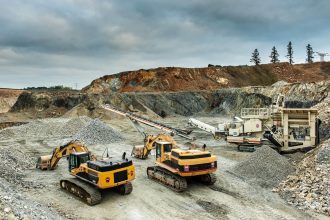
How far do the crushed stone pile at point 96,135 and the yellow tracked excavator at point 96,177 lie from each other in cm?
1311

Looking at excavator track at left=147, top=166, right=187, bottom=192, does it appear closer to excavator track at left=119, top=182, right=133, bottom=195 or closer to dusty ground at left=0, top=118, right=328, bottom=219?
dusty ground at left=0, top=118, right=328, bottom=219

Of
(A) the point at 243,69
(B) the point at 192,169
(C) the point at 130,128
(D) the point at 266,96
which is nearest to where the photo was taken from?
(B) the point at 192,169

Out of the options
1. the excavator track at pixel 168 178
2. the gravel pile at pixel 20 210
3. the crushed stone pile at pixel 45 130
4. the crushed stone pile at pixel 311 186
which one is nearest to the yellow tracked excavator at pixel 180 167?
the excavator track at pixel 168 178

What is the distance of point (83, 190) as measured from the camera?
13.4 metres

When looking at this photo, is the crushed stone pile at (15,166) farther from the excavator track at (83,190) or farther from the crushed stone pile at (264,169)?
the crushed stone pile at (264,169)

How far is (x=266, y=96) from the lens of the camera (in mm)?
52812

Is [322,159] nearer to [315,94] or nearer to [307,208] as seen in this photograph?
[307,208]

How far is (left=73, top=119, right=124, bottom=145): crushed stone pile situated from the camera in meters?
28.2

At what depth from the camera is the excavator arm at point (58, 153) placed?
1730 cm

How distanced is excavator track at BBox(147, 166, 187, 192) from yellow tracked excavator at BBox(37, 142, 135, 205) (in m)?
1.84

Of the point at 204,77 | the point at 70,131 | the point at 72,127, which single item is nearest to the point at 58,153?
the point at 70,131

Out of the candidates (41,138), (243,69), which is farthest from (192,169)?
(243,69)

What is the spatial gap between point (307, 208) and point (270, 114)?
36.2ft

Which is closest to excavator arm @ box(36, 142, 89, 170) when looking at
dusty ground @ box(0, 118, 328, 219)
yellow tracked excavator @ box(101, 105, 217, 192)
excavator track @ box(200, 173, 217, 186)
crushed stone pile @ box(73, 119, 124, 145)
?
dusty ground @ box(0, 118, 328, 219)
